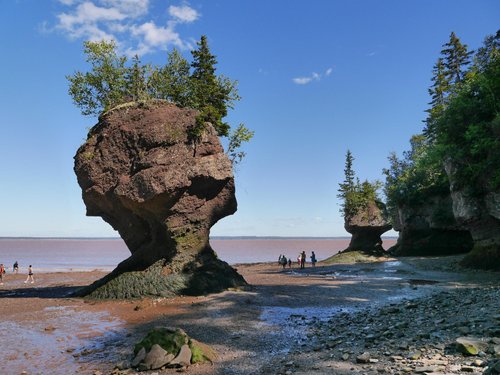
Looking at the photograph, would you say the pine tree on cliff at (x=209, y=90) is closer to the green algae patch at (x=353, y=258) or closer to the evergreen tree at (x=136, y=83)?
the evergreen tree at (x=136, y=83)

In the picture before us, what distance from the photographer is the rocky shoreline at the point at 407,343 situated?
26.2ft

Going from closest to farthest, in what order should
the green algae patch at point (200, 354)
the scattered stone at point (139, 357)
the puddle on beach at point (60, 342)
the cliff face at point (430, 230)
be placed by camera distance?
the scattered stone at point (139, 357)
the green algae patch at point (200, 354)
the puddle on beach at point (60, 342)
the cliff face at point (430, 230)

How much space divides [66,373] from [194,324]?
5814 millimetres

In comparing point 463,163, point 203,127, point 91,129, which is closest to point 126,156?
point 91,129

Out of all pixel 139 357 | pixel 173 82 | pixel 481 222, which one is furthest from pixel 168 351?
pixel 481 222

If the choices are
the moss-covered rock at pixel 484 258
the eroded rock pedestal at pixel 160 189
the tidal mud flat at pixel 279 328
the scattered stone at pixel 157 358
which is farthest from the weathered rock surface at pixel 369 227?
the scattered stone at pixel 157 358

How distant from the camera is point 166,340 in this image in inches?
407

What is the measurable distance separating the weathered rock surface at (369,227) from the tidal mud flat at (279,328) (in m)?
29.1

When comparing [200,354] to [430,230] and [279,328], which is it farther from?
[430,230]

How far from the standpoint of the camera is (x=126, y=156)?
24250 millimetres

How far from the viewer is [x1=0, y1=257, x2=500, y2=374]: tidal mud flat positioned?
9195 millimetres

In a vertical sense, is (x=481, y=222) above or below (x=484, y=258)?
above

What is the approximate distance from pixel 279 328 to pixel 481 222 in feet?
74.9

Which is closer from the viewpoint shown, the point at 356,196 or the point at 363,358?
the point at 363,358
